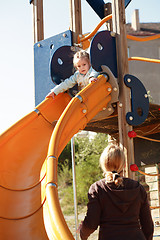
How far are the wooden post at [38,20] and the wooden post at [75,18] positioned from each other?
475 millimetres

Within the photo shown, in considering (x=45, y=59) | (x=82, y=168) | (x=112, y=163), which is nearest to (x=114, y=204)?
(x=112, y=163)

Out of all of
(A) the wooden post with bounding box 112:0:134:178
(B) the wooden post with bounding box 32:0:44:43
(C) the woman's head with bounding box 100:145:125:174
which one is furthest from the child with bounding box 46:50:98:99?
(C) the woman's head with bounding box 100:145:125:174

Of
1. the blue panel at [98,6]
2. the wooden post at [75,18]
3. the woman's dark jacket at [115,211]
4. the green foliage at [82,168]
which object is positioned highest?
the blue panel at [98,6]

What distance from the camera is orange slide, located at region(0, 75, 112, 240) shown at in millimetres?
2793

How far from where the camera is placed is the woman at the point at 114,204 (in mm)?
2018

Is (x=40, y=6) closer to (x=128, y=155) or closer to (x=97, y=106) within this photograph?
(x=97, y=106)

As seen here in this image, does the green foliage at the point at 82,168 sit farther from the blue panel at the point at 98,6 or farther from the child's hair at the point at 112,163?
the child's hair at the point at 112,163

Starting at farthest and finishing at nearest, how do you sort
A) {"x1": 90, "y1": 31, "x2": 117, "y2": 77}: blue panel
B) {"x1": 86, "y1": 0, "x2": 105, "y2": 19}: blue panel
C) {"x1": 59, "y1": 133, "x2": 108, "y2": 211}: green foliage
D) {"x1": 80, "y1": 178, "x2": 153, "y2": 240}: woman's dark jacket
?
{"x1": 59, "y1": 133, "x2": 108, "y2": 211}: green foliage, {"x1": 86, "y1": 0, "x2": 105, "y2": 19}: blue panel, {"x1": 90, "y1": 31, "x2": 117, "y2": 77}: blue panel, {"x1": 80, "y1": 178, "x2": 153, "y2": 240}: woman's dark jacket

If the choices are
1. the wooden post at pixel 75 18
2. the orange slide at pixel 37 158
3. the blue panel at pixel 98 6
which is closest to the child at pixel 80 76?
the orange slide at pixel 37 158

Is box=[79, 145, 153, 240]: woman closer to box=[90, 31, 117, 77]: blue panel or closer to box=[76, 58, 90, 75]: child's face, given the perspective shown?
box=[90, 31, 117, 77]: blue panel

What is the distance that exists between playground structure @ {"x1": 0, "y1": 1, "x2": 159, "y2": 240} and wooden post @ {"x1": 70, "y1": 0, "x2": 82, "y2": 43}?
374 mm

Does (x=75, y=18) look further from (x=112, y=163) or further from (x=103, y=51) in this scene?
(x=112, y=163)

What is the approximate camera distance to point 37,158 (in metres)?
3.54

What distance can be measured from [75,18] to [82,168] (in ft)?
30.7
